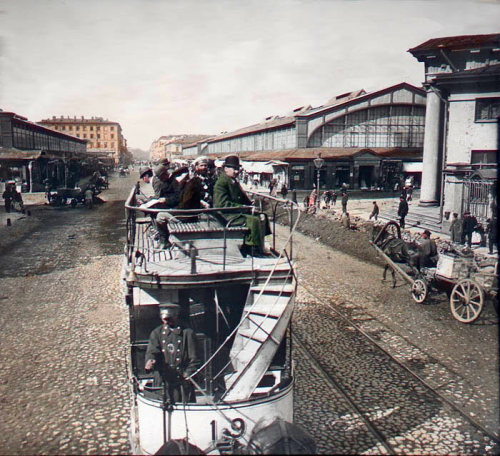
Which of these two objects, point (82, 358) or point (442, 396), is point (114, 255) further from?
point (442, 396)

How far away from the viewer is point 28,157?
37.7 metres

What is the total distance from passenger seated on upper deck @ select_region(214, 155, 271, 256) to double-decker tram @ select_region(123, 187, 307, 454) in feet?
0.49

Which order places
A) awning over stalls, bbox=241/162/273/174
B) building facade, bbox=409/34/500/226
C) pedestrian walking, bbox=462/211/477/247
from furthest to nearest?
awning over stalls, bbox=241/162/273/174
building facade, bbox=409/34/500/226
pedestrian walking, bbox=462/211/477/247

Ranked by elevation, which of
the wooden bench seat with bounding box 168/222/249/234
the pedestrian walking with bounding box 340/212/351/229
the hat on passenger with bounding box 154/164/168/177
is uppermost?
the hat on passenger with bounding box 154/164/168/177

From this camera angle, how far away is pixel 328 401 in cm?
735

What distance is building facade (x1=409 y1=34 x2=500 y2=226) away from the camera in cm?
1805

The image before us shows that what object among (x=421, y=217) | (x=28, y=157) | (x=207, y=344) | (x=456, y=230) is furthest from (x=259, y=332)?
(x=28, y=157)

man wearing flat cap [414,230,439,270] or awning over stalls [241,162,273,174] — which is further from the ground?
awning over stalls [241,162,273,174]

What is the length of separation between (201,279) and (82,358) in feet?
15.7

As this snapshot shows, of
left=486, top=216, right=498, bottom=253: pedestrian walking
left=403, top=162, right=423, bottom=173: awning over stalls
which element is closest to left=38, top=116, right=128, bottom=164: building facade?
left=403, top=162, right=423, bottom=173: awning over stalls

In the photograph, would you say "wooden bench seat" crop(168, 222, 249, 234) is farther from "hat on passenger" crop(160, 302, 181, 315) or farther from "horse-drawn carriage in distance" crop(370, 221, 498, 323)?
"horse-drawn carriage in distance" crop(370, 221, 498, 323)

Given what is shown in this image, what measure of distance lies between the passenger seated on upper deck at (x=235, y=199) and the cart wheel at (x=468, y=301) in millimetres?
6100

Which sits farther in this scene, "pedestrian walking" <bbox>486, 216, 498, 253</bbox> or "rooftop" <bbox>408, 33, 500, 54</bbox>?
"rooftop" <bbox>408, 33, 500, 54</bbox>

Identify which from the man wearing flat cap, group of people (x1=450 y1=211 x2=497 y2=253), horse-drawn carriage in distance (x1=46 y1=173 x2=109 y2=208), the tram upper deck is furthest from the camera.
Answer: horse-drawn carriage in distance (x1=46 y1=173 x2=109 y2=208)
